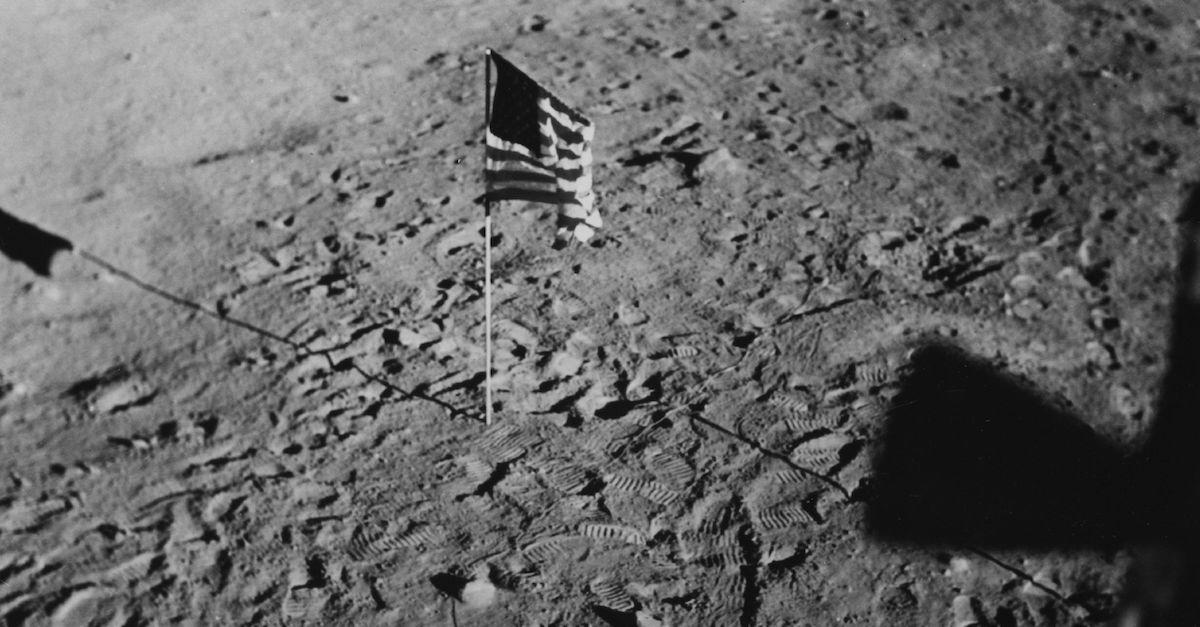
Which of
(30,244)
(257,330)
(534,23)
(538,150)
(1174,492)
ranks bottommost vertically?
(1174,492)

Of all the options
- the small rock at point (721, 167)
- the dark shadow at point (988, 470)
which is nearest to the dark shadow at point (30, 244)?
the small rock at point (721, 167)

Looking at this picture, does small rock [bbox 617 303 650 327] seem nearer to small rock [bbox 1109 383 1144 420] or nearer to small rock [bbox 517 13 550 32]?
small rock [bbox 1109 383 1144 420]

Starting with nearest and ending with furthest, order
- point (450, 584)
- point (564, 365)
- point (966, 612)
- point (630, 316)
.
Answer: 1. point (966, 612)
2. point (450, 584)
3. point (564, 365)
4. point (630, 316)

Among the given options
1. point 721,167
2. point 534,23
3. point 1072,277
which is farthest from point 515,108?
point 534,23

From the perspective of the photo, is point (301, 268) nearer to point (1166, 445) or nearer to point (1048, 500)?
point (1048, 500)

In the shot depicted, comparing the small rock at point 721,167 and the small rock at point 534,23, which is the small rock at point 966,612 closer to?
the small rock at point 721,167

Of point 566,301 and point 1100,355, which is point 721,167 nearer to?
point 566,301
